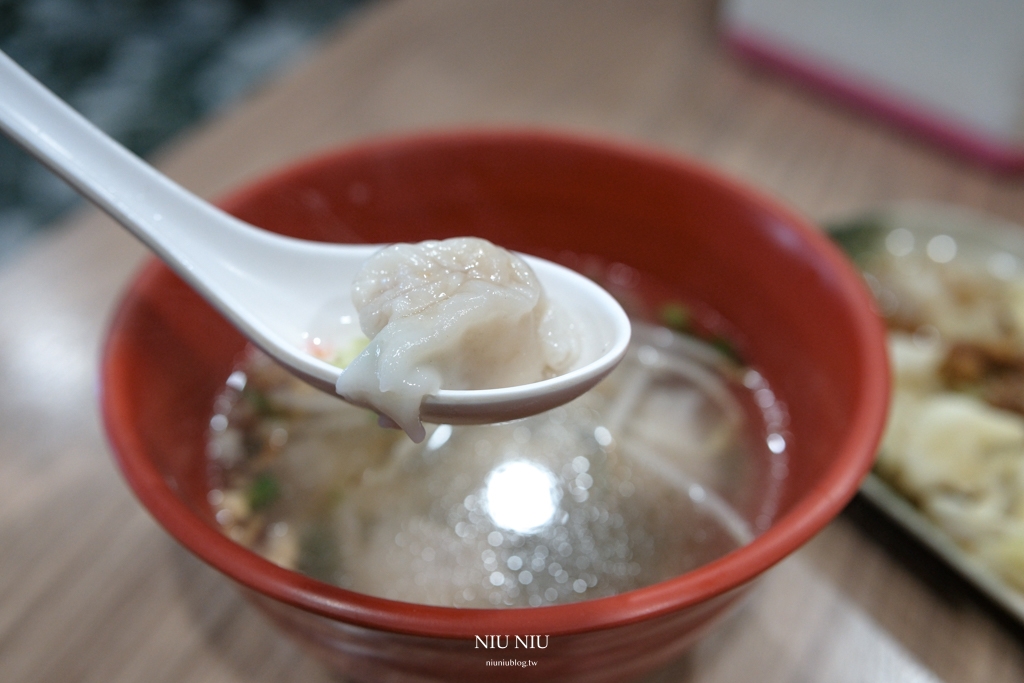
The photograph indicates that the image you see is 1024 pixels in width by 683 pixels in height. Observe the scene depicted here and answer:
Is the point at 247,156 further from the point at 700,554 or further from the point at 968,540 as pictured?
the point at 968,540

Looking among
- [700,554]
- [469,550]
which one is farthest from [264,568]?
[700,554]

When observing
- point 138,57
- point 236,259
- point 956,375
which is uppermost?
point 236,259

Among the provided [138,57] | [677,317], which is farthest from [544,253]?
[138,57]

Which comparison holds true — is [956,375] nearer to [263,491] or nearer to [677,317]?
[677,317]

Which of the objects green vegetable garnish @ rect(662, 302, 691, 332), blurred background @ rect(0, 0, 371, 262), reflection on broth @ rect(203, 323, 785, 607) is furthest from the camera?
blurred background @ rect(0, 0, 371, 262)

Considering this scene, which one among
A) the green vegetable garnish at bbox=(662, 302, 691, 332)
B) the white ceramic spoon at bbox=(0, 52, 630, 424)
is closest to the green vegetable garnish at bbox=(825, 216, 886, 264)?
the green vegetable garnish at bbox=(662, 302, 691, 332)

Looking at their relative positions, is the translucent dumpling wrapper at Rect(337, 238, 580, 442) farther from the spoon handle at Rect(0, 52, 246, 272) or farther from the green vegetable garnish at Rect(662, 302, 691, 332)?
the green vegetable garnish at Rect(662, 302, 691, 332)
